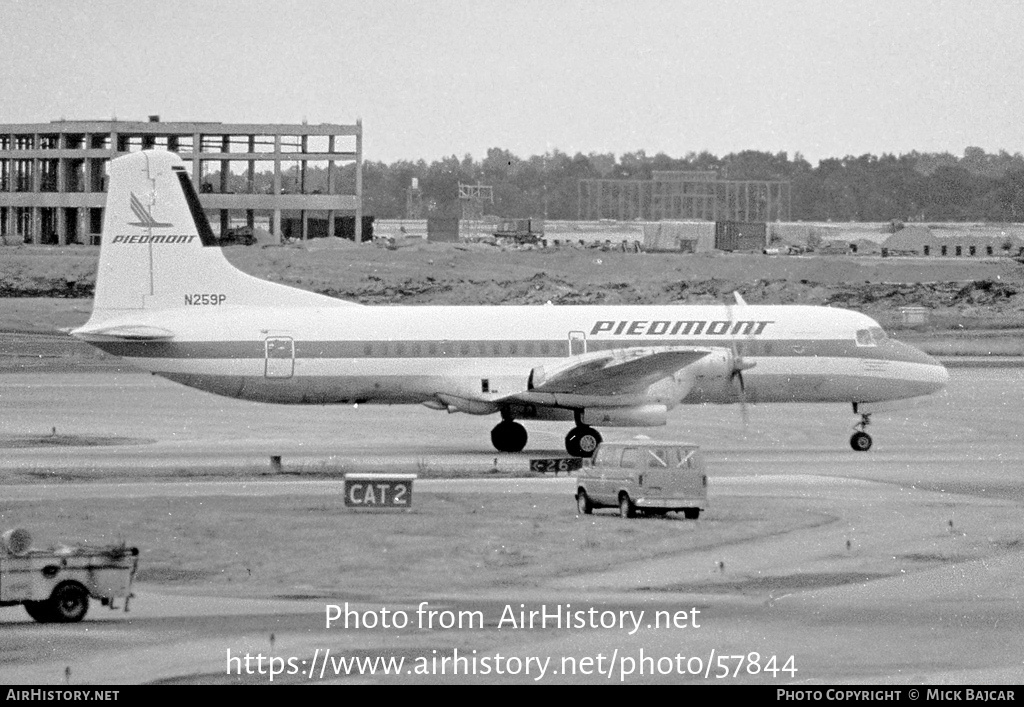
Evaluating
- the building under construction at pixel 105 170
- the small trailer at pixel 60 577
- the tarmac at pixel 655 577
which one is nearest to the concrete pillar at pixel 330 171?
the building under construction at pixel 105 170

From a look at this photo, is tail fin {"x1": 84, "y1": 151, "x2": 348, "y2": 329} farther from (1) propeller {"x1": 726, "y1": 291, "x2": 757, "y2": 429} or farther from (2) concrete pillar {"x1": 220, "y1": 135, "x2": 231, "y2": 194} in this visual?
(2) concrete pillar {"x1": 220, "y1": 135, "x2": 231, "y2": 194}

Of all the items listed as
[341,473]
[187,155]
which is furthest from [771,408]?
[187,155]

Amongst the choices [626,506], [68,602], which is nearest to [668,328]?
[626,506]

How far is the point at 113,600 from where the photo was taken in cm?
1903

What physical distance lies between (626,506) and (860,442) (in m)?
13.8

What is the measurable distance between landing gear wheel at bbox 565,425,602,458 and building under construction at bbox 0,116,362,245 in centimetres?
8366

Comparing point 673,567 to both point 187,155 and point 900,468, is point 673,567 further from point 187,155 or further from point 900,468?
point 187,155

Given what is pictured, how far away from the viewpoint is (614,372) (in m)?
36.6

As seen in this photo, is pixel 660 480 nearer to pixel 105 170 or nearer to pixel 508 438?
pixel 508 438

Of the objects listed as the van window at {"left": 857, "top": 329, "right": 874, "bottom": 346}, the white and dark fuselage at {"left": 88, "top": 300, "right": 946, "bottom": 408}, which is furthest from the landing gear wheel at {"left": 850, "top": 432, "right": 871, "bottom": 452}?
the van window at {"left": 857, "top": 329, "right": 874, "bottom": 346}

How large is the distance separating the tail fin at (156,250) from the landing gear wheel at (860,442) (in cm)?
1463

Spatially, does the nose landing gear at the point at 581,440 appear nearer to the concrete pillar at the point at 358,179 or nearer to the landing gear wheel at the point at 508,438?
the landing gear wheel at the point at 508,438

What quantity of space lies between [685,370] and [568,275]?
208 feet

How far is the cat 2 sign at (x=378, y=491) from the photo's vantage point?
27.8 m
